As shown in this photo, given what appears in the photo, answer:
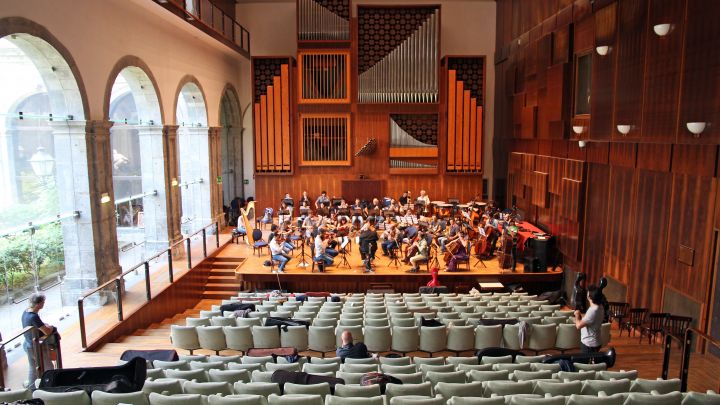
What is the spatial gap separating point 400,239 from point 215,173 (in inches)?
303

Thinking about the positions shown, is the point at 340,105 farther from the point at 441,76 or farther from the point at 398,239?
the point at 398,239

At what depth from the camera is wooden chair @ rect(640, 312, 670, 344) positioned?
811 cm

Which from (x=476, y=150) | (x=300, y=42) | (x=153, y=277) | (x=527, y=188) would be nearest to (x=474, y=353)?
(x=153, y=277)

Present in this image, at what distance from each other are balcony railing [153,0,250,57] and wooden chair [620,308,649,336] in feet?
36.8

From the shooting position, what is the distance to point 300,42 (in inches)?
736

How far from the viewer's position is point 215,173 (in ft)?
58.8

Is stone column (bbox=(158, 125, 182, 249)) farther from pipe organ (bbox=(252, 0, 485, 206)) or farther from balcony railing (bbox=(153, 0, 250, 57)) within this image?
pipe organ (bbox=(252, 0, 485, 206))

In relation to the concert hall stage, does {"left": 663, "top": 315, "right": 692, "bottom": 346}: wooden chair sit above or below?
above

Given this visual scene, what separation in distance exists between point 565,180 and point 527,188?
322 centimetres

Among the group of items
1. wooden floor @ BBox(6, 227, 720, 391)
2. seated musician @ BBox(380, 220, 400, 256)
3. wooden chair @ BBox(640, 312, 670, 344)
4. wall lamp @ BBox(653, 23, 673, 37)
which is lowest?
wooden floor @ BBox(6, 227, 720, 391)

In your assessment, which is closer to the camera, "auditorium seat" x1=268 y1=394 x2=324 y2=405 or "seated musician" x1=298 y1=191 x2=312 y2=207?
"auditorium seat" x1=268 y1=394 x2=324 y2=405

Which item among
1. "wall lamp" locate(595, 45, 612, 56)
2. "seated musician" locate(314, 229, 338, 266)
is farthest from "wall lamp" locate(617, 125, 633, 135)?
"seated musician" locate(314, 229, 338, 266)

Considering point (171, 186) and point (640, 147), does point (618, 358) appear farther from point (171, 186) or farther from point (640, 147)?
point (171, 186)

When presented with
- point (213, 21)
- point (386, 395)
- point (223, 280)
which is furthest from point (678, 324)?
point (213, 21)
